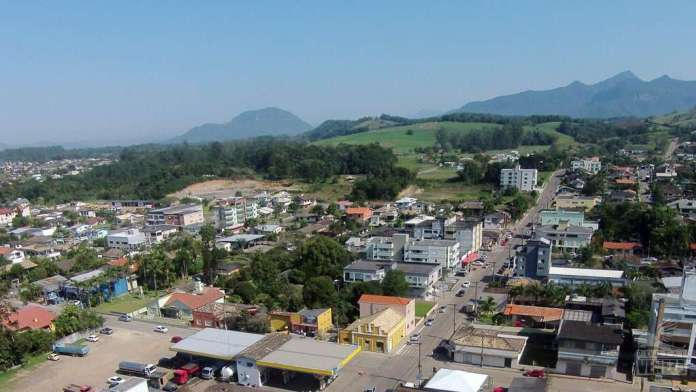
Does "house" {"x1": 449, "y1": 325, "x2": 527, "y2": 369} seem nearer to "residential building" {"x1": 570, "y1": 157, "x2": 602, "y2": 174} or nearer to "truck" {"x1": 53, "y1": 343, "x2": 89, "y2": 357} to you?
"truck" {"x1": 53, "y1": 343, "x2": 89, "y2": 357}

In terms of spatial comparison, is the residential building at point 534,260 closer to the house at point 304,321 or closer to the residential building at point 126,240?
the house at point 304,321

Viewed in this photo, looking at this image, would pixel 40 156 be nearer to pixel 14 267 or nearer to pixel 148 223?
pixel 148 223

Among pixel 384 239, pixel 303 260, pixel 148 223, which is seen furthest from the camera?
pixel 148 223

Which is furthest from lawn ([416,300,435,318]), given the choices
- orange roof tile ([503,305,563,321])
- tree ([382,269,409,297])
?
orange roof tile ([503,305,563,321])

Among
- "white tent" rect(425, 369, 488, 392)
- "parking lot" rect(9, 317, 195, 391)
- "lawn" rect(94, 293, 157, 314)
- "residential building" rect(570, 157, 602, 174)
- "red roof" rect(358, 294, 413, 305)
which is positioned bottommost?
"lawn" rect(94, 293, 157, 314)

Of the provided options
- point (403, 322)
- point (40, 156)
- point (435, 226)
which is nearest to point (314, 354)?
point (403, 322)
